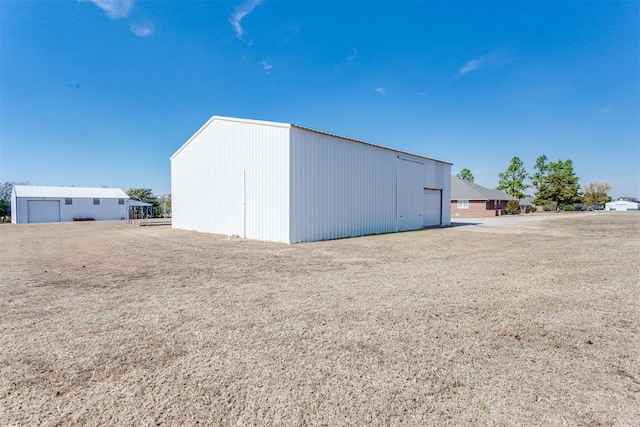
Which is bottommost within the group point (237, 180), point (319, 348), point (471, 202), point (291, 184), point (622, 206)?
point (319, 348)

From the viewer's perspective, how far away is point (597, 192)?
8556cm

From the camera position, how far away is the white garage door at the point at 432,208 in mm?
20188

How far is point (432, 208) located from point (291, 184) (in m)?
12.5

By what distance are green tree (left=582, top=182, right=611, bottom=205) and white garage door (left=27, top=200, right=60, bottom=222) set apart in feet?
356

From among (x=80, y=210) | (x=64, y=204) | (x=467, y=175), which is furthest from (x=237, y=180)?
(x=467, y=175)

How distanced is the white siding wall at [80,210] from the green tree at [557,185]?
7059cm

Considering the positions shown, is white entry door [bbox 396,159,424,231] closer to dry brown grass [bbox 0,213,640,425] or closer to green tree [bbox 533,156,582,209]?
dry brown grass [bbox 0,213,640,425]

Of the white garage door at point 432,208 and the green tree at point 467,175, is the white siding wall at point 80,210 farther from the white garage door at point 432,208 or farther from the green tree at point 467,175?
the green tree at point 467,175

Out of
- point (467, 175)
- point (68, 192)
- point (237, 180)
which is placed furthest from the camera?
point (467, 175)

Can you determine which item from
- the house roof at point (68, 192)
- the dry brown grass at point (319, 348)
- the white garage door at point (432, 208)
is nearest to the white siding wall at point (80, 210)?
the house roof at point (68, 192)

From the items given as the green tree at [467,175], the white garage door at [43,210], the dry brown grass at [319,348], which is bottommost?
the dry brown grass at [319,348]

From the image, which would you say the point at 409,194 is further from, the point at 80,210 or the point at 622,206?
the point at 622,206

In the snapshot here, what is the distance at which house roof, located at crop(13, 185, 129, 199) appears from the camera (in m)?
32.9

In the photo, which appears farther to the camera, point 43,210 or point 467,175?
point 467,175
